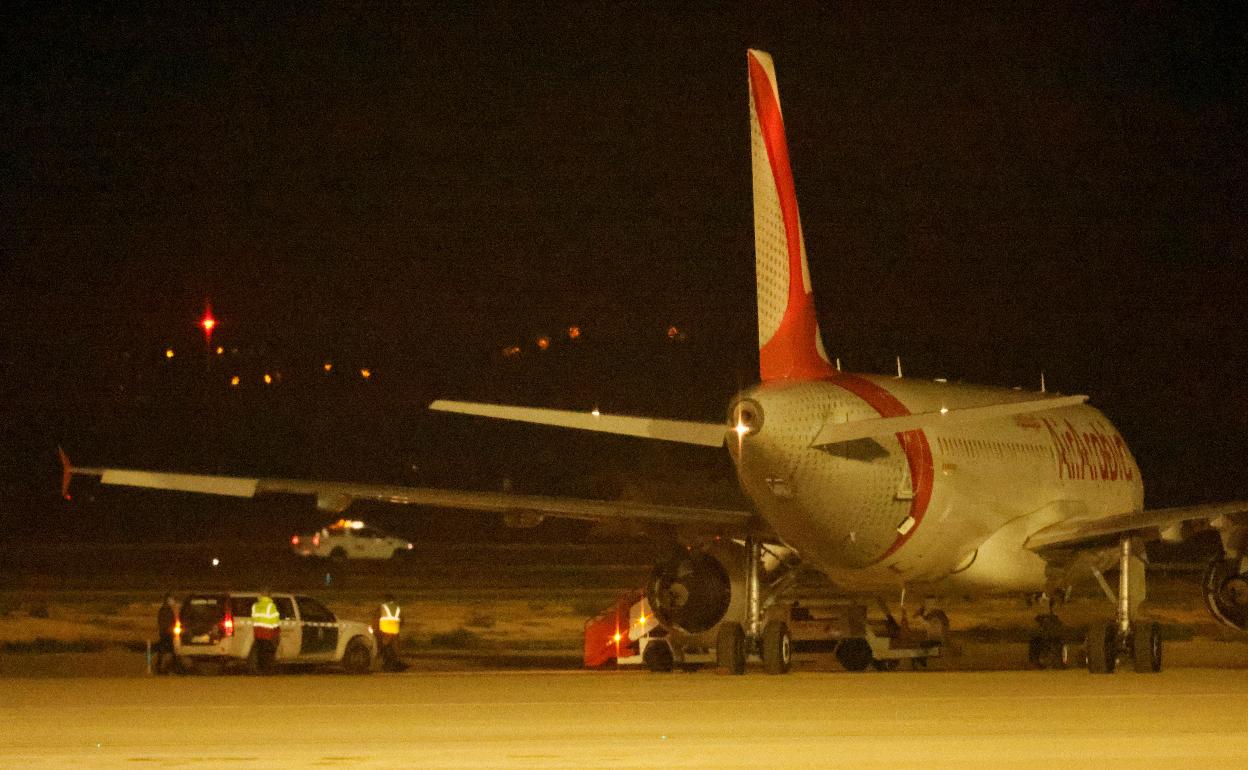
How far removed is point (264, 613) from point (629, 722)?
11.3 meters

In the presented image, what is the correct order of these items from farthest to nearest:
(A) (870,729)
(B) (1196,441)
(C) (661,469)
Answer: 1. (B) (1196,441)
2. (C) (661,469)
3. (A) (870,729)

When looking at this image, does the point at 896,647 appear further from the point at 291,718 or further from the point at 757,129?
the point at 291,718

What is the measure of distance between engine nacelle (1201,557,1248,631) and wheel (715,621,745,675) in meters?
6.44

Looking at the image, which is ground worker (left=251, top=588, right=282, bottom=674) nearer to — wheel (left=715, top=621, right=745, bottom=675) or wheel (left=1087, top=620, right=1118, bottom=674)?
wheel (left=715, top=621, right=745, bottom=675)

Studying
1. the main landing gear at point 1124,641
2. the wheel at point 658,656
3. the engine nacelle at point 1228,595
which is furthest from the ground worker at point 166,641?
the engine nacelle at point 1228,595

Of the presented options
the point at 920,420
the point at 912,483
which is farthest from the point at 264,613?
the point at 920,420

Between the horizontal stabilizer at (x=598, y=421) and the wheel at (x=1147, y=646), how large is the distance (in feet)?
22.5

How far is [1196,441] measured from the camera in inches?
4695

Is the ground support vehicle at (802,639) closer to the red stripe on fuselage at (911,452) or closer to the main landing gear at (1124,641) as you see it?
the red stripe on fuselage at (911,452)

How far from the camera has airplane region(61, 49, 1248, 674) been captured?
2358 centimetres

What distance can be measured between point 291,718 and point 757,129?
435 inches

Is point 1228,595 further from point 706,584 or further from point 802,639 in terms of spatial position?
point 706,584

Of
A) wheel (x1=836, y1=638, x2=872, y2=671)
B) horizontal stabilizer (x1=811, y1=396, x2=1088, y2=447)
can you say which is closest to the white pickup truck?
wheel (x1=836, y1=638, x2=872, y2=671)

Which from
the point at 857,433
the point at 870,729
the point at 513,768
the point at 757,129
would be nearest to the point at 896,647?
the point at 857,433
